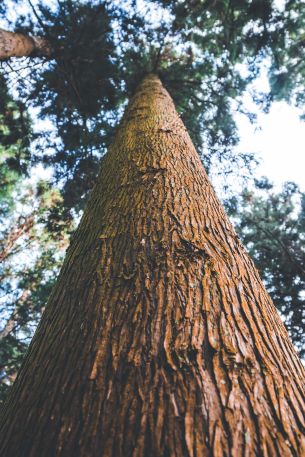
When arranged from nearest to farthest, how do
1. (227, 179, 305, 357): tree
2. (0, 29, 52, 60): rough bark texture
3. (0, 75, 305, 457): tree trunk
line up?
(0, 75, 305, 457): tree trunk
(0, 29, 52, 60): rough bark texture
(227, 179, 305, 357): tree

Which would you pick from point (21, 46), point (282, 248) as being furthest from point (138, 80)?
point (282, 248)

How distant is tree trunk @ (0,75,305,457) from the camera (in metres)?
0.78

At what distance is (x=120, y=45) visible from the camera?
7.11m

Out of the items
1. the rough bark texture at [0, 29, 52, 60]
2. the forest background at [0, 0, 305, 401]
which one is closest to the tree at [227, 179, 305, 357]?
the forest background at [0, 0, 305, 401]

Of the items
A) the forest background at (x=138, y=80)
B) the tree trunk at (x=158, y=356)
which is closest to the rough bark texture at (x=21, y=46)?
the forest background at (x=138, y=80)

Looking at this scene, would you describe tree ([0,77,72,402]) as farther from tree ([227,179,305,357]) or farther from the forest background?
tree ([227,179,305,357])

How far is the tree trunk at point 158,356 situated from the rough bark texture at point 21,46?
4.89 m

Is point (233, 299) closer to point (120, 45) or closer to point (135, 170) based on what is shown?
point (135, 170)

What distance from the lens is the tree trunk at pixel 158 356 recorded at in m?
0.78

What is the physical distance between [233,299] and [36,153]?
24.2 feet

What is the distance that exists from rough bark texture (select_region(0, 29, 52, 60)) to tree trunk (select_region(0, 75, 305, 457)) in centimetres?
489

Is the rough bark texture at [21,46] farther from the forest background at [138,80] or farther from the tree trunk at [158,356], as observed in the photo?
the tree trunk at [158,356]

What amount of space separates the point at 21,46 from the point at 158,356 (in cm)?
638

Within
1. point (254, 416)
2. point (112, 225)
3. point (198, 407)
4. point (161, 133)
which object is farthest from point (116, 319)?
point (161, 133)
